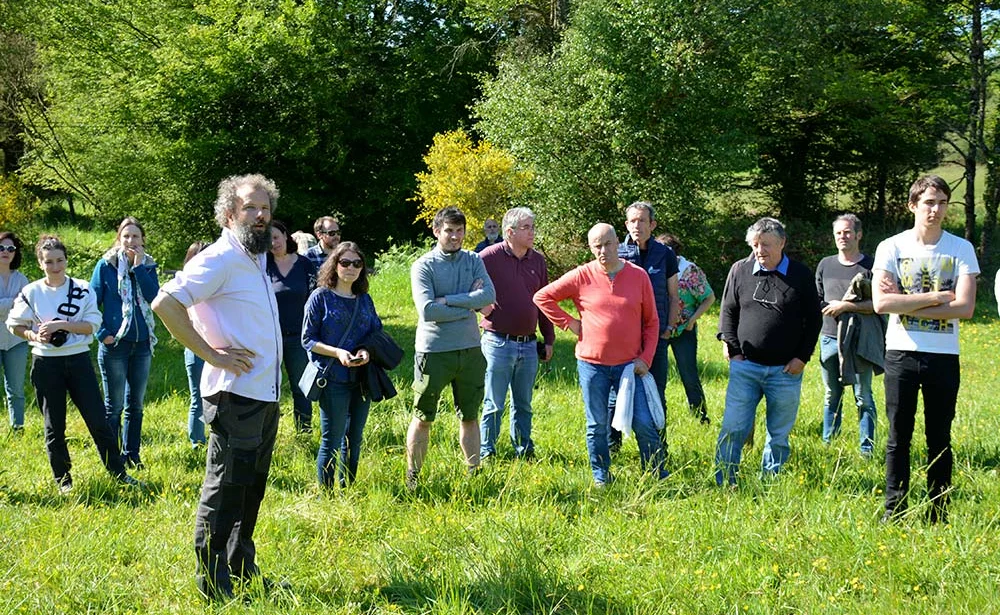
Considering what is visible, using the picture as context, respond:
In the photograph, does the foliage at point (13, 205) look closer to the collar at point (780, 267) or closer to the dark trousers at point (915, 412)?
the collar at point (780, 267)

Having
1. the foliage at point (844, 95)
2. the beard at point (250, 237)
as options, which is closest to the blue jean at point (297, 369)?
the beard at point (250, 237)

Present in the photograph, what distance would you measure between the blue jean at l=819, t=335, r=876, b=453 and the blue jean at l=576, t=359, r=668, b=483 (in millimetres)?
2036

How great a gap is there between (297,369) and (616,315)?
3.20 metres

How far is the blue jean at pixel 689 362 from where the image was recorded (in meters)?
7.77

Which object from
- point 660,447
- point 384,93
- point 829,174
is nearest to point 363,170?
point 384,93

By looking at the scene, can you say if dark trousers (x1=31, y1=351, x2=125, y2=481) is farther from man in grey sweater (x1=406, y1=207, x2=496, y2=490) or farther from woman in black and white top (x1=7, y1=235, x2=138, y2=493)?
man in grey sweater (x1=406, y1=207, x2=496, y2=490)

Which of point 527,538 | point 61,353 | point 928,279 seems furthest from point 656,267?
point 61,353

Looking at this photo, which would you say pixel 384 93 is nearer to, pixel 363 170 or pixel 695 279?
pixel 363 170

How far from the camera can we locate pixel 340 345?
5797 mm

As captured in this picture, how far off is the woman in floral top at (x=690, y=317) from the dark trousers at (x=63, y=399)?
4.82 meters

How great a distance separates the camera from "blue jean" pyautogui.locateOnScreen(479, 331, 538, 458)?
6812mm

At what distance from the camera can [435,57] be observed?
96.5ft

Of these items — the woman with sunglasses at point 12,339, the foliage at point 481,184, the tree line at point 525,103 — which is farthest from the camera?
the foliage at point 481,184

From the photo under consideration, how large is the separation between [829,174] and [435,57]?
46.6 feet
